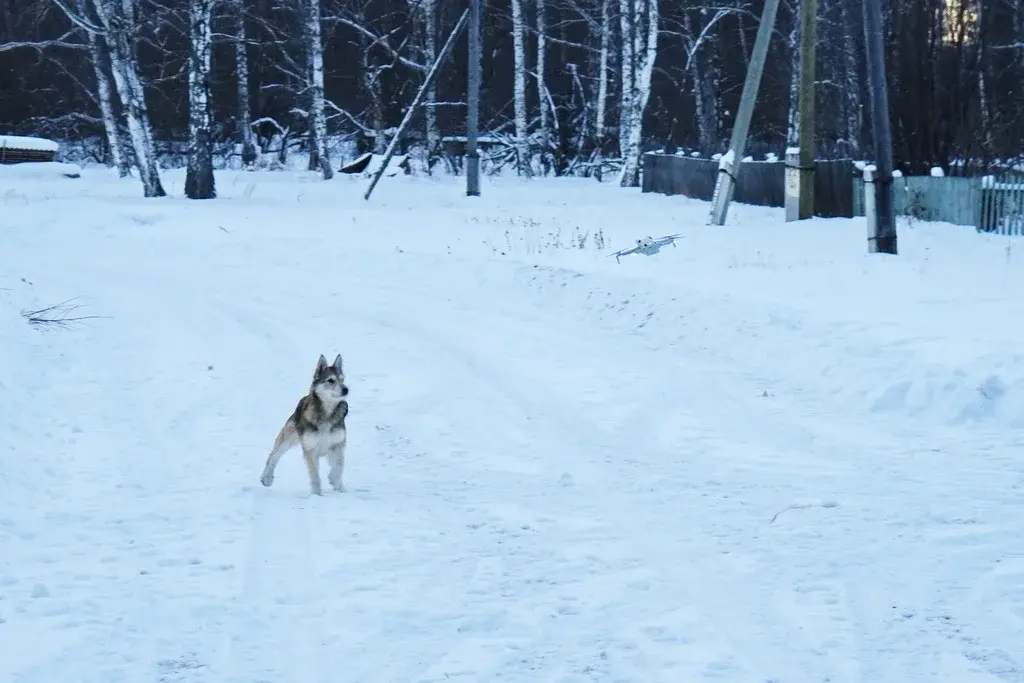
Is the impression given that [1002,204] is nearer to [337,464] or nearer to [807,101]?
[807,101]

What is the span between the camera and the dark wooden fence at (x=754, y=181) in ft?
84.6

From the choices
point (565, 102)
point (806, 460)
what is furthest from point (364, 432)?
point (565, 102)

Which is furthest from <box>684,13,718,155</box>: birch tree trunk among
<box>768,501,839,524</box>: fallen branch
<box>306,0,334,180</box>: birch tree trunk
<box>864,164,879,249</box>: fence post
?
<box>768,501,839,524</box>: fallen branch

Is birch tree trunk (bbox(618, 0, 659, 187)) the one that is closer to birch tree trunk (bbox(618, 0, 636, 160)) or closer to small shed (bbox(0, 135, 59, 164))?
birch tree trunk (bbox(618, 0, 636, 160))

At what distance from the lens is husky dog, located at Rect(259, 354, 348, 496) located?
7891 millimetres

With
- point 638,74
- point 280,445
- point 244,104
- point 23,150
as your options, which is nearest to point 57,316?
point 280,445

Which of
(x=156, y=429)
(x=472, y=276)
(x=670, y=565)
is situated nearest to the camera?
(x=670, y=565)

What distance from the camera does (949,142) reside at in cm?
2633

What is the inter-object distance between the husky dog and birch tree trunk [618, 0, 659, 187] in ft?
97.0

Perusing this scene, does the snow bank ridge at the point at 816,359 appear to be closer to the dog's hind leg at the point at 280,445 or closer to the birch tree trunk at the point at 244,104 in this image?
the dog's hind leg at the point at 280,445

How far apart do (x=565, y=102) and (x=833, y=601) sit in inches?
1691

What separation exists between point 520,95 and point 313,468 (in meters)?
34.1

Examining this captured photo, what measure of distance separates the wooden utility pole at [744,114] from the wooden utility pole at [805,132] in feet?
4.11

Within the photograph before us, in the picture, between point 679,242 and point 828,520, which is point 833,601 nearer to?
point 828,520
